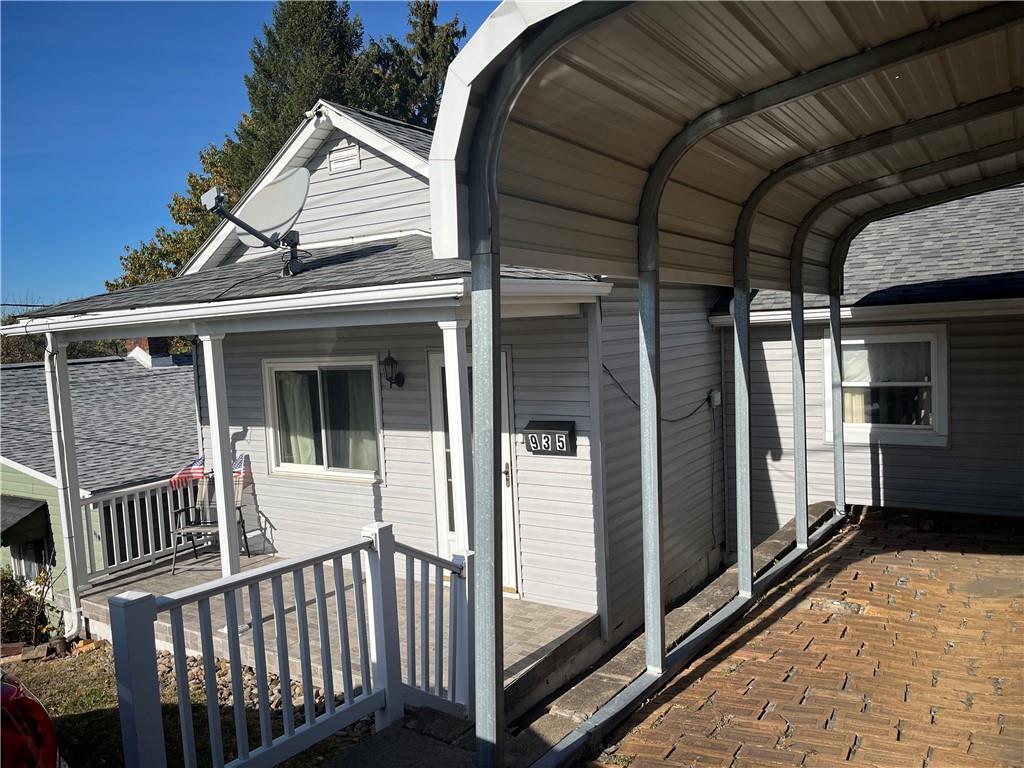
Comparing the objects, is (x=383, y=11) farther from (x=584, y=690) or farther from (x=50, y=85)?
(x=584, y=690)

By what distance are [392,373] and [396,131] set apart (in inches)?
108

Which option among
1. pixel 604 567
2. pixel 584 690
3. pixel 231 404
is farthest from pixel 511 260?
pixel 231 404

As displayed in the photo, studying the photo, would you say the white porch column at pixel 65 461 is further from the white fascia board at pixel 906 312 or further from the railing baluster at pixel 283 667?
the white fascia board at pixel 906 312

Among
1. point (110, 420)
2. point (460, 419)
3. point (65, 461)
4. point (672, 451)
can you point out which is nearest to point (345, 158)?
point (460, 419)

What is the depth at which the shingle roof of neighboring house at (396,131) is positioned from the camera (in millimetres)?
7602

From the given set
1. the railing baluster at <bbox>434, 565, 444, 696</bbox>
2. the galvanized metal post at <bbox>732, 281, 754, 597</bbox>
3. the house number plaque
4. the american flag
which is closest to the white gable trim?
the american flag

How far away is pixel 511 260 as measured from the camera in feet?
9.61

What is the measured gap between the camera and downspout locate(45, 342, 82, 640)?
7.57 metres

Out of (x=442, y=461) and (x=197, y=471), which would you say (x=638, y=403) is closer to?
(x=442, y=461)

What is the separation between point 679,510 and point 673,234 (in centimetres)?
489

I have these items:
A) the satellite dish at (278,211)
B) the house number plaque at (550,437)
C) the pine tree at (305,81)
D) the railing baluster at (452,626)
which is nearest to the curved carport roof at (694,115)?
the railing baluster at (452,626)

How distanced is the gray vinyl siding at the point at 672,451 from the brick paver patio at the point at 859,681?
1904 millimetres

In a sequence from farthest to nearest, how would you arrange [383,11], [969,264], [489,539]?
1. [383,11]
2. [969,264]
3. [489,539]

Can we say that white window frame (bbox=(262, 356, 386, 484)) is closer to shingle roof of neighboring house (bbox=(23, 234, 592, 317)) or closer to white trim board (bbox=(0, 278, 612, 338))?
shingle roof of neighboring house (bbox=(23, 234, 592, 317))
